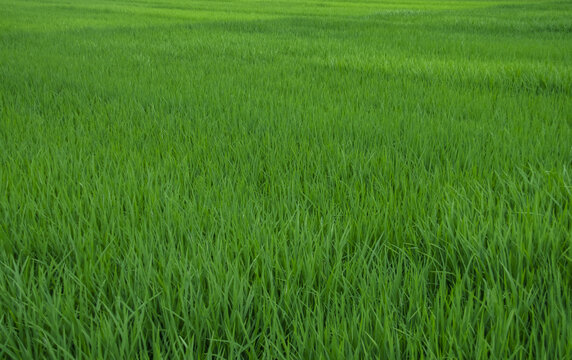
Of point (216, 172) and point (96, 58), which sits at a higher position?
point (96, 58)

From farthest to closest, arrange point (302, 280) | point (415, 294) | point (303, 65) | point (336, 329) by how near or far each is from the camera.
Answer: point (303, 65) → point (302, 280) → point (415, 294) → point (336, 329)

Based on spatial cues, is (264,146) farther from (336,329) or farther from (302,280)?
(336,329)

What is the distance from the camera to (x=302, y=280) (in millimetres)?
964

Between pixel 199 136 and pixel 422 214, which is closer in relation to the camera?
pixel 422 214

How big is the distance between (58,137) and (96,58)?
302 cm

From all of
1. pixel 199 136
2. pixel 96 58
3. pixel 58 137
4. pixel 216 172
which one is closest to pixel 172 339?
pixel 216 172

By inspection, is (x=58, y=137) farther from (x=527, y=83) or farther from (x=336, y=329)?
(x=527, y=83)

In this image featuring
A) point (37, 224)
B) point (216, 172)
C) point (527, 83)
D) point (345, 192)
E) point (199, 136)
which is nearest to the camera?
point (37, 224)

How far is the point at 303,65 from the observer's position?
4441mm

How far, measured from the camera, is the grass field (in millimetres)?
768

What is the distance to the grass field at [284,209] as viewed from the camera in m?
0.77

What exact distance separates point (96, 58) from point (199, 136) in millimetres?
3248

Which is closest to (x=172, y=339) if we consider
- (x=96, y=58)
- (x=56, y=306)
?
(x=56, y=306)

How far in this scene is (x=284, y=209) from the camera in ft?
4.44
